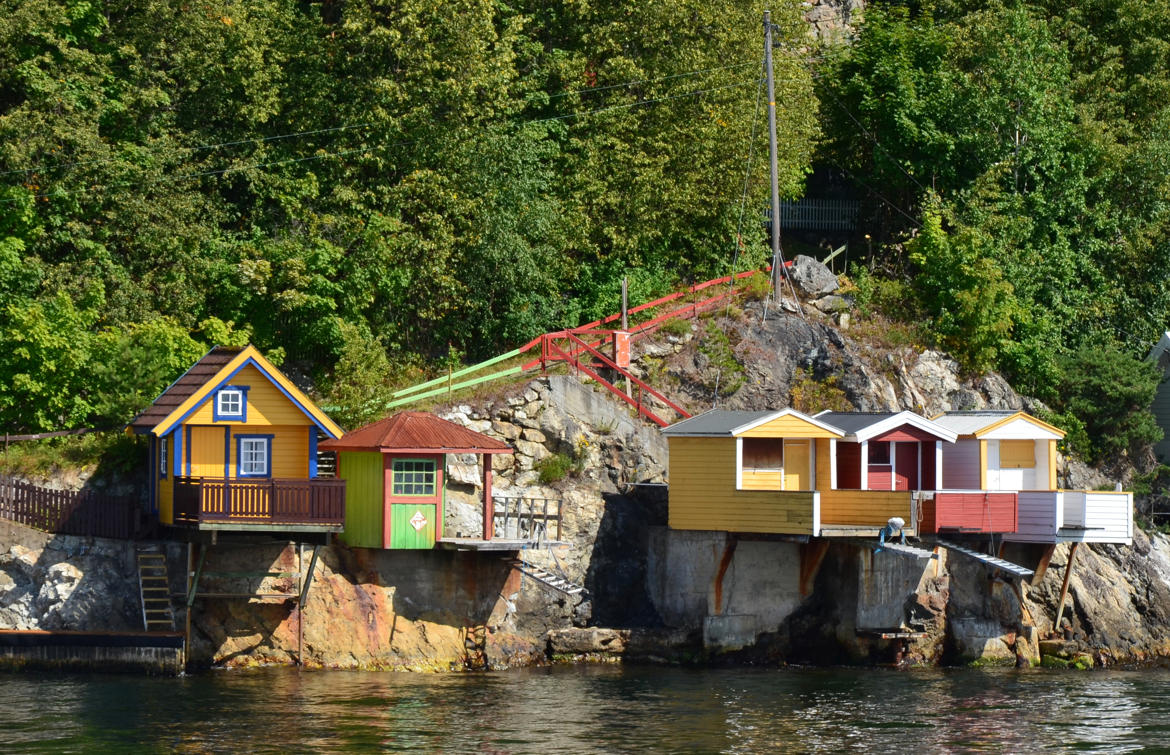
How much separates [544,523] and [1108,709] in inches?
612

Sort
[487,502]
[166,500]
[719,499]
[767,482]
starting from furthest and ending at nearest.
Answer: [767,482] < [719,499] < [487,502] < [166,500]

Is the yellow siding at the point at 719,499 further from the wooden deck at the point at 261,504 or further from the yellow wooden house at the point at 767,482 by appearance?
the wooden deck at the point at 261,504

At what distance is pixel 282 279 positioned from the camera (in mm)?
51062

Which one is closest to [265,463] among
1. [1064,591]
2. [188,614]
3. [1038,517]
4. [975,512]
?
[188,614]

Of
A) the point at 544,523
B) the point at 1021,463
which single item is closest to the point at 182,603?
the point at 544,523

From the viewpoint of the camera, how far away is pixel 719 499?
44688mm

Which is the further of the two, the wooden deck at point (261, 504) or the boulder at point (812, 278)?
the boulder at point (812, 278)

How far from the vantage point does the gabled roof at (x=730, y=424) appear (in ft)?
146

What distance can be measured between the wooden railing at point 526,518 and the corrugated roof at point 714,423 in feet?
12.7

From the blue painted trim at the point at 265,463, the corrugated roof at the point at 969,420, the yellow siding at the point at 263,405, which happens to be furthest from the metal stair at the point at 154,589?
the corrugated roof at the point at 969,420

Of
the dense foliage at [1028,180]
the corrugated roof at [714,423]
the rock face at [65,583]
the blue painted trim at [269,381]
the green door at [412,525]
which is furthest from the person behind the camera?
the dense foliage at [1028,180]

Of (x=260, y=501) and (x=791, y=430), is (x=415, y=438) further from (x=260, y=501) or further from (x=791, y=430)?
(x=791, y=430)

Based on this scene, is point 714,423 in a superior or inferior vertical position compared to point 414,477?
superior

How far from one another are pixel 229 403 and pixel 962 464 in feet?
66.9
